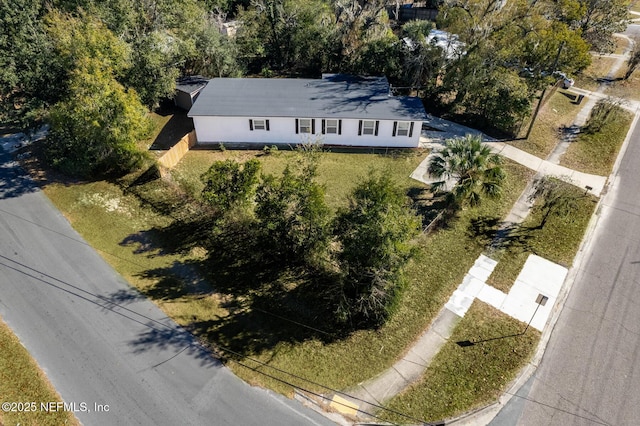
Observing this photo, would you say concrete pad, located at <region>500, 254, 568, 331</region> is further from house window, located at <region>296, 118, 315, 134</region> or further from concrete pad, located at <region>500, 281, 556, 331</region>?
house window, located at <region>296, 118, 315, 134</region>

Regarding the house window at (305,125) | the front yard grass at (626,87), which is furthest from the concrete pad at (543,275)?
the front yard grass at (626,87)

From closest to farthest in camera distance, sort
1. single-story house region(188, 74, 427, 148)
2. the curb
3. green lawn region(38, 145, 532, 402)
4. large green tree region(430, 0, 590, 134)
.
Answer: the curb
green lawn region(38, 145, 532, 402)
single-story house region(188, 74, 427, 148)
large green tree region(430, 0, 590, 134)

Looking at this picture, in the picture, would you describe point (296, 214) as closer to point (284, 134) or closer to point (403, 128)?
point (284, 134)

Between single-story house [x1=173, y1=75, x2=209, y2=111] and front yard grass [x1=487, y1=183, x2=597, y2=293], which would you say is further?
single-story house [x1=173, y1=75, x2=209, y2=111]

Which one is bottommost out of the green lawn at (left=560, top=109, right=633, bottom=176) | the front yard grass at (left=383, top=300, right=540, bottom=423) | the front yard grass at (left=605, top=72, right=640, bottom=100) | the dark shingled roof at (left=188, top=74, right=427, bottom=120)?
the front yard grass at (left=383, top=300, right=540, bottom=423)

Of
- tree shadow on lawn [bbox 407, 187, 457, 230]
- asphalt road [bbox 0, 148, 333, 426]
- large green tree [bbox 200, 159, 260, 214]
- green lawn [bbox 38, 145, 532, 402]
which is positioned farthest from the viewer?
tree shadow on lawn [bbox 407, 187, 457, 230]

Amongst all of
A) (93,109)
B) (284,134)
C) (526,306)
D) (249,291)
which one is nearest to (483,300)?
(526,306)

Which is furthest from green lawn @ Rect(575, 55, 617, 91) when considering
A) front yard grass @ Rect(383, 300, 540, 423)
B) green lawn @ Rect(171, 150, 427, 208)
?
front yard grass @ Rect(383, 300, 540, 423)

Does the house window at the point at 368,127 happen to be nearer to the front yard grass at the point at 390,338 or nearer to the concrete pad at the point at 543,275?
the front yard grass at the point at 390,338
